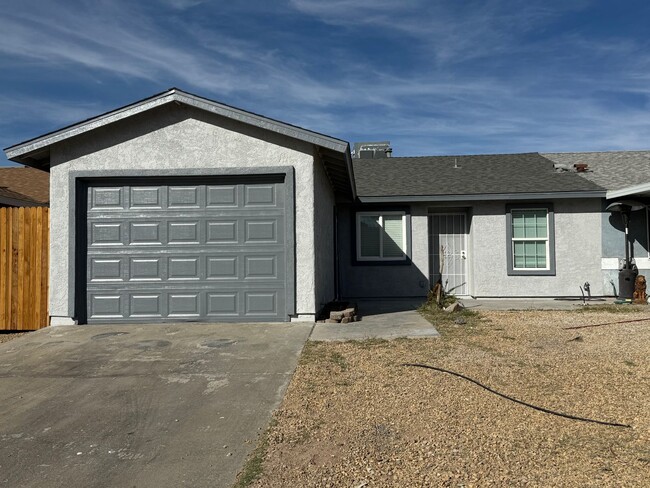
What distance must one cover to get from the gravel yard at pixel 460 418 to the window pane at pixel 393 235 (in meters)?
6.62

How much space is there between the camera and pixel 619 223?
491 inches

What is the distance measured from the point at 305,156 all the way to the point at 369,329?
3149 mm

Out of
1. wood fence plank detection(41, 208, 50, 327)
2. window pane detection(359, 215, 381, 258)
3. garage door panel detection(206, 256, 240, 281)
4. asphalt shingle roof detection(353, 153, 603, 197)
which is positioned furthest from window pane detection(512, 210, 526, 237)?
wood fence plank detection(41, 208, 50, 327)

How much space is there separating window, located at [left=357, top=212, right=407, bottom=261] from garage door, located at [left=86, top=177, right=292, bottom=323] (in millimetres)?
5168

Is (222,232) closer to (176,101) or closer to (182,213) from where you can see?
(182,213)

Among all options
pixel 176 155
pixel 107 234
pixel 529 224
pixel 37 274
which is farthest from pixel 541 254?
pixel 37 274

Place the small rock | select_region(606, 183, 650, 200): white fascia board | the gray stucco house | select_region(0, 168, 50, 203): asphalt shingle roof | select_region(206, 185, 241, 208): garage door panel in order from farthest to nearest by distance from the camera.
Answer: select_region(0, 168, 50, 203): asphalt shingle roof, select_region(606, 183, 650, 200): white fascia board, the small rock, select_region(206, 185, 241, 208): garage door panel, the gray stucco house

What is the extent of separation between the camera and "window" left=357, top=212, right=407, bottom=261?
13.5m

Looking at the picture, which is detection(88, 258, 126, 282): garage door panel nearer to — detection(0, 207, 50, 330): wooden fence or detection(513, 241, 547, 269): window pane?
detection(0, 207, 50, 330): wooden fence

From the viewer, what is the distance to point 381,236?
44.5 ft

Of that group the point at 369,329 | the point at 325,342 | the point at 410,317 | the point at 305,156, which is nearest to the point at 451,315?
the point at 410,317

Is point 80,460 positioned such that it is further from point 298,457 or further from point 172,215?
point 172,215

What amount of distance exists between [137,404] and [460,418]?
2.91 m

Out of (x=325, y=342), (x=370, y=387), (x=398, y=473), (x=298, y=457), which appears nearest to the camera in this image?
(x=398, y=473)
